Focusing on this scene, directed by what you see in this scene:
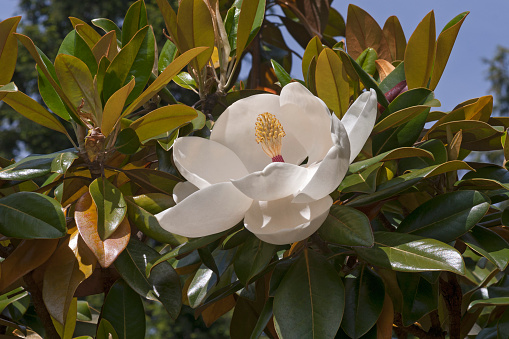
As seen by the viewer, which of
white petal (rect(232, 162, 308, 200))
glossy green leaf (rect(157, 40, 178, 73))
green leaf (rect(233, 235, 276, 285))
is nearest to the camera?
white petal (rect(232, 162, 308, 200))

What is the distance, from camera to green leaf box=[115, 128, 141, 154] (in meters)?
0.93

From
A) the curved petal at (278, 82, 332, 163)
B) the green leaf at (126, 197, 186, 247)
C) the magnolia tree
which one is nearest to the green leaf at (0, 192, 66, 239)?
the magnolia tree

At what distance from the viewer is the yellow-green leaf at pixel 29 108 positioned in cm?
94

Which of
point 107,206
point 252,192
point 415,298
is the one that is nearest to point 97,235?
point 107,206

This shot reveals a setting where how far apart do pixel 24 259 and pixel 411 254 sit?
582 mm

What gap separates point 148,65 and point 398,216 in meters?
0.61

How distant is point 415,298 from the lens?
902 mm

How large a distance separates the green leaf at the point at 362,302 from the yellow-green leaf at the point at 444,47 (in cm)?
37

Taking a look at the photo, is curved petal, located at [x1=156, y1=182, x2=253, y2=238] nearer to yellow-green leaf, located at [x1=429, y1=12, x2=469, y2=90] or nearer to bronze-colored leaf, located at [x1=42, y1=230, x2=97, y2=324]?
bronze-colored leaf, located at [x1=42, y1=230, x2=97, y2=324]

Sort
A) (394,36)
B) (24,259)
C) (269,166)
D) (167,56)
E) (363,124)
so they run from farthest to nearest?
(394,36)
(167,56)
(24,259)
(363,124)
(269,166)

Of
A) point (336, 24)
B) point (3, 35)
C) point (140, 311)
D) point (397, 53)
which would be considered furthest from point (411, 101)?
point (336, 24)

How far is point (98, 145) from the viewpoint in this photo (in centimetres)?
94

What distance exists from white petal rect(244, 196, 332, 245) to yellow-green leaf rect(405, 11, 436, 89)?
386mm

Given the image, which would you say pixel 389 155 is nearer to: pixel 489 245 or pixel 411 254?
pixel 411 254
